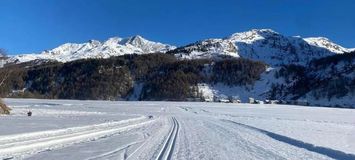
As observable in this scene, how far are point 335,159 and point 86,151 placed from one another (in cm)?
775

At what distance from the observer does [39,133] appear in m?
21.1

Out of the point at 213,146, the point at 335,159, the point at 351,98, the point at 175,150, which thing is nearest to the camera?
the point at 335,159

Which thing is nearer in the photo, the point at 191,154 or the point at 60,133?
the point at 191,154

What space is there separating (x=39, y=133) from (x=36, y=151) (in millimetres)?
5861

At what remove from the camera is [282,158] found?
15391 millimetres

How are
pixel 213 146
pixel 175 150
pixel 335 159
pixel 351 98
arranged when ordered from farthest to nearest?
pixel 351 98
pixel 213 146
pixel 175 150
pixel 335 159

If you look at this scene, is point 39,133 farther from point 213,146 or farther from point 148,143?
point 213,146

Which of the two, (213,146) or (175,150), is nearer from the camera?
(175,150)

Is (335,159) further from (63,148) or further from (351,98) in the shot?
(351,98)

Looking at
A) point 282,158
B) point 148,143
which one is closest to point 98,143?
point 148,143

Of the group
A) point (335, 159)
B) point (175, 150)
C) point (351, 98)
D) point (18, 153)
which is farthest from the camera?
point (351, 98)

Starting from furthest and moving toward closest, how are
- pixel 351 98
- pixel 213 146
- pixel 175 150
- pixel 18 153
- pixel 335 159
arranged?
pixel 351 98 → pixel 213 146 → pixel 175 150 → pixel 335 159 → pixel 18 153

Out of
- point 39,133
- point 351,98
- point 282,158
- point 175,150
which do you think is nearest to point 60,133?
point 39,133

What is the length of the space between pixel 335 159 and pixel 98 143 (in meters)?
8.43
